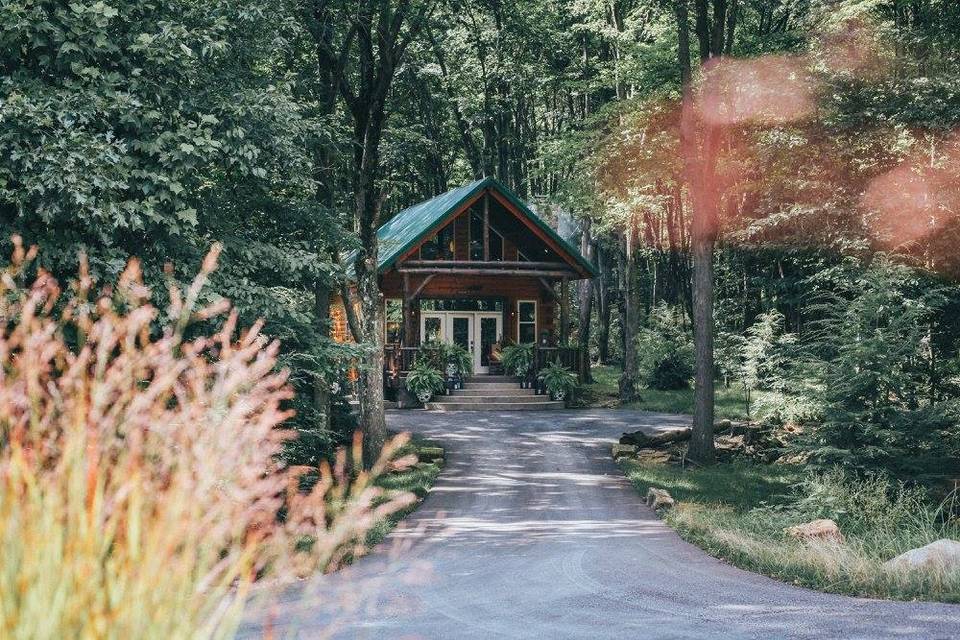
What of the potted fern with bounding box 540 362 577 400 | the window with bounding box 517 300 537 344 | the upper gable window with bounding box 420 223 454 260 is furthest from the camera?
the window with bounding box 517 300 537 344

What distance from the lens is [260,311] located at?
11805 millimetres

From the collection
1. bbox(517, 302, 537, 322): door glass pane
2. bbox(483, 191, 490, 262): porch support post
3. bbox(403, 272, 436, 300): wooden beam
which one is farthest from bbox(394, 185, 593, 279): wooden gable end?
bbox(517, 302, 537, 322): door glass pane

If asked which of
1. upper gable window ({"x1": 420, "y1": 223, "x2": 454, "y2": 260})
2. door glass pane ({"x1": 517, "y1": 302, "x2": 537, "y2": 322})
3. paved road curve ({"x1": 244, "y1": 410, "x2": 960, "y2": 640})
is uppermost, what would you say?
upper gable window ({"x1": 420, "y1": 223, "x2": 454, "y2": 260})

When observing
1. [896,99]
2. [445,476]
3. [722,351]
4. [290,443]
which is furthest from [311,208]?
[722,351]

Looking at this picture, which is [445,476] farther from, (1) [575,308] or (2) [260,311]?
(1) [575,308]

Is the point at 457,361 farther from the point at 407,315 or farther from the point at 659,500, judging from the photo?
the point at 659,500

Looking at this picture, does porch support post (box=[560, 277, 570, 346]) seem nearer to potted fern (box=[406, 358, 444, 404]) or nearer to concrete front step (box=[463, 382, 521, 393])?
concrete front step (box=[463, 382, 521, 393])

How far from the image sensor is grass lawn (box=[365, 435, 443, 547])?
12711mm

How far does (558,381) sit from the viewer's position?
1149 inches

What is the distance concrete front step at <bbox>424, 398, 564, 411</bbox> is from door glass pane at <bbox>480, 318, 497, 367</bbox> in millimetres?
4867

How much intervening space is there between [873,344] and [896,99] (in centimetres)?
481

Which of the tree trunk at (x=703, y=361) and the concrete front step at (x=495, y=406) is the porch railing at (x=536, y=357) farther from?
the tree trunk at (x=703, y=361)

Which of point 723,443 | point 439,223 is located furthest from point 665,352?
point 723,443

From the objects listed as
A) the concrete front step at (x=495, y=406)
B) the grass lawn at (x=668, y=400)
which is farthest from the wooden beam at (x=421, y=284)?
the grass lawn at (x=668, y=400)
